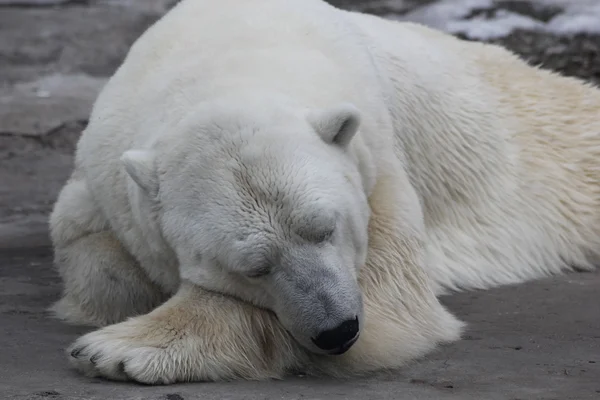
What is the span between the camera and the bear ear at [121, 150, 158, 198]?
296 centimetres

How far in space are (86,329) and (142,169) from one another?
753 mm

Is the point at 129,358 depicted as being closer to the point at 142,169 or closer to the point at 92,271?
the point at 142,169

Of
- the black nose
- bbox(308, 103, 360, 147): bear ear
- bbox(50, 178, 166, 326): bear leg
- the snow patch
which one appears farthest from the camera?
the snow patch

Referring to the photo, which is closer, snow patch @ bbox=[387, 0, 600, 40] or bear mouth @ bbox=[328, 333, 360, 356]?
bear mouth @ bbox=[328, 333, 360, 356]

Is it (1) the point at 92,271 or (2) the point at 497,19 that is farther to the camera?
(2) the point at 497,19

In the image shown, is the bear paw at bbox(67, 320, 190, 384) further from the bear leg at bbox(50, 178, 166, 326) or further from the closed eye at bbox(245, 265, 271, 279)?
the bear leg at bbox(50, 178, 166, 326)

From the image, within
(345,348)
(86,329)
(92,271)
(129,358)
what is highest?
(345,348)

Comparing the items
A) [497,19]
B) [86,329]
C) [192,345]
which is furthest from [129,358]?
[497,19]

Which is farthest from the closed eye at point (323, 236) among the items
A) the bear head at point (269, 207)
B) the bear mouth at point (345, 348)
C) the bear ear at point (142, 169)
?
the bear ear at point (142, 169)

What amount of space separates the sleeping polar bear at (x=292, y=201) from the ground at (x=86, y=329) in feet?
0.36

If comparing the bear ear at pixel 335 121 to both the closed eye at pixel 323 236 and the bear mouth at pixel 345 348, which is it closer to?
the closed eye at pixel 323 236

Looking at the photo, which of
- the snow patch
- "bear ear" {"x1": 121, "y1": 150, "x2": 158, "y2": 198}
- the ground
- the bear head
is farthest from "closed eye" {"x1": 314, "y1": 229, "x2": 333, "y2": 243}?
the snow patch

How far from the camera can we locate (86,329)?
3.48m

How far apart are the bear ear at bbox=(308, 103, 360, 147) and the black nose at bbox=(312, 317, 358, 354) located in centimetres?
51
